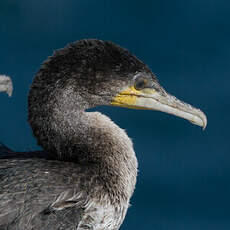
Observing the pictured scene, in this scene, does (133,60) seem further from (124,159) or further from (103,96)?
(124,159)

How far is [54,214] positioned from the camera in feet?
14.8

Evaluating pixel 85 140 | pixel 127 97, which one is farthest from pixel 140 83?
pixel 85 140

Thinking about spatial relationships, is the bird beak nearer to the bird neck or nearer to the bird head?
the bird head

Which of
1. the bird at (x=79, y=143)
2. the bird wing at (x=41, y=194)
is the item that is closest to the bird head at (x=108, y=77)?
the bird at (x=79, y=143)

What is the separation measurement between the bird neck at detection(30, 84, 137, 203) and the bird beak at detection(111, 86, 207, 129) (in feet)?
0.83

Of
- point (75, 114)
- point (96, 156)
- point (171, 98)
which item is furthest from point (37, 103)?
point (171, 98)

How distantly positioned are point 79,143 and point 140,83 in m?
0.63

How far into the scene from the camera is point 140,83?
16.4 feet

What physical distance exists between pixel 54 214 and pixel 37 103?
2.68 ft

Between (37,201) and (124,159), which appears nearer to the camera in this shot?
(37,201)

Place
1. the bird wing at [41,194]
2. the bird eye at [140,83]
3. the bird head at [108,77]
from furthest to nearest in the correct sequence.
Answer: the bird eye at [140,83] < the bird head at [108,77] < the bird wing at [41,194]

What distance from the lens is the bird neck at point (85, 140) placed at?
4.83m

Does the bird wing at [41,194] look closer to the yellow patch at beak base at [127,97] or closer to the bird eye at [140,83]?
the yellow patch at beak base at [127,97]

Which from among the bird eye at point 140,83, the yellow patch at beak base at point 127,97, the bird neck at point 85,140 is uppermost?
the bird eye at point 140,83
